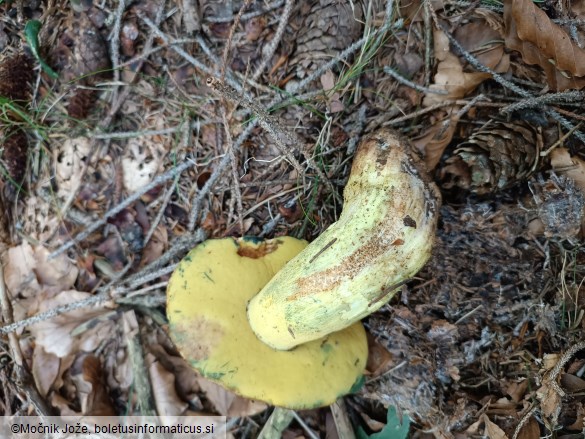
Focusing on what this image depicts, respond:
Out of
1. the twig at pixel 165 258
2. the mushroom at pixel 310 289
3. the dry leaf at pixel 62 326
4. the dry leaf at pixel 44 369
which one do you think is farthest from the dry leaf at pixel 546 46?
the dry leaf at pixel 44 369

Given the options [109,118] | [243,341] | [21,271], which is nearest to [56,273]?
[21,271]

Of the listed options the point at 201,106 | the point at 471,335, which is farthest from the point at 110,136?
the point at 471,335

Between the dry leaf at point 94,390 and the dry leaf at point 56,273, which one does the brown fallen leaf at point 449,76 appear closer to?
the dry leaf at point 56,273

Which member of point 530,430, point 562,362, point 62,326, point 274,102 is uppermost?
point 274,102

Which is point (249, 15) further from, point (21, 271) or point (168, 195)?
point (21, 271)

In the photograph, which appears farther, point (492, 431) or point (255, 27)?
point (255, 27)

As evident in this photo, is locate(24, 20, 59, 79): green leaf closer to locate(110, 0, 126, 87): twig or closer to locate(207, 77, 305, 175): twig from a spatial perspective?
locate(110, 0, 126, 87): twig

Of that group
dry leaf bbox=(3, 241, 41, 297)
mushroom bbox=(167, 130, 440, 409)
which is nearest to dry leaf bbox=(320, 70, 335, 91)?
mushroom bbox=(167, 130, 440, 409)

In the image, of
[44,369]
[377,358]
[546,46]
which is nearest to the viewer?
[546,46]
